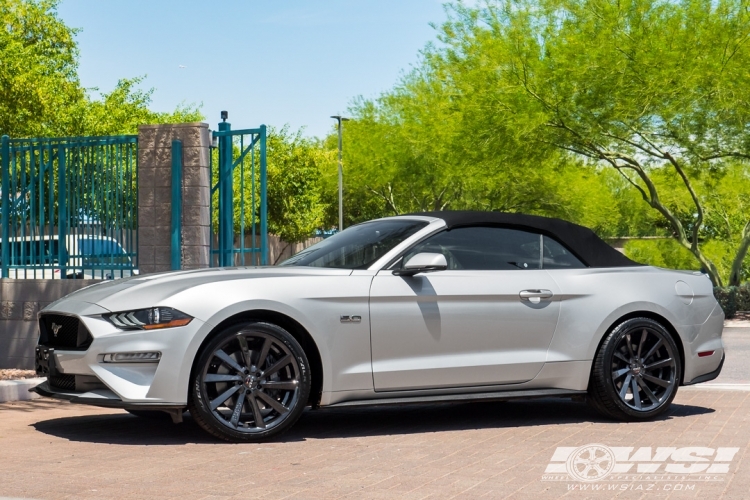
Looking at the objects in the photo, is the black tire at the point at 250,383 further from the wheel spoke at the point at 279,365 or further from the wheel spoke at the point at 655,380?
the wheel spoke at the point at 655,380

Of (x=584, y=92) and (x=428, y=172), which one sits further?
(x=428, y=172)

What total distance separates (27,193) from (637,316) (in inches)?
310

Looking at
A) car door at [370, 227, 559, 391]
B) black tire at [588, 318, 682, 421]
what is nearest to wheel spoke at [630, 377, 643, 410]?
black tire at [588, 318, 682, 421]

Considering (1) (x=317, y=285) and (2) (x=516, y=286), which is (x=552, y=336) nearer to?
(2) (x=516, y=286)

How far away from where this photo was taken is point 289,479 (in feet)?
20.0

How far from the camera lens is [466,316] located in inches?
310

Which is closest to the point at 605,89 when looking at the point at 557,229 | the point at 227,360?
the point at 557,229

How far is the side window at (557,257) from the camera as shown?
8492mm

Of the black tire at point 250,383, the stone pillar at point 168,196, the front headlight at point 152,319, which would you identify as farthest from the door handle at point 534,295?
the stone pillar at point 168,196

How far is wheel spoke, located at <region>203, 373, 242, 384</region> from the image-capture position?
7.18 m

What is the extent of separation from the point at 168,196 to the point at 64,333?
17.5 feet

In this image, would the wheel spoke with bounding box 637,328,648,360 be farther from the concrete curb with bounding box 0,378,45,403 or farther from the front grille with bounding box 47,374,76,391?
the concrete curb with bounding box 0,378,45,403

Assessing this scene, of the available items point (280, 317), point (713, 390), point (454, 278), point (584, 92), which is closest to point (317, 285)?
point (280, 317)

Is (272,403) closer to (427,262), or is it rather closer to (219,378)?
(219,378)
